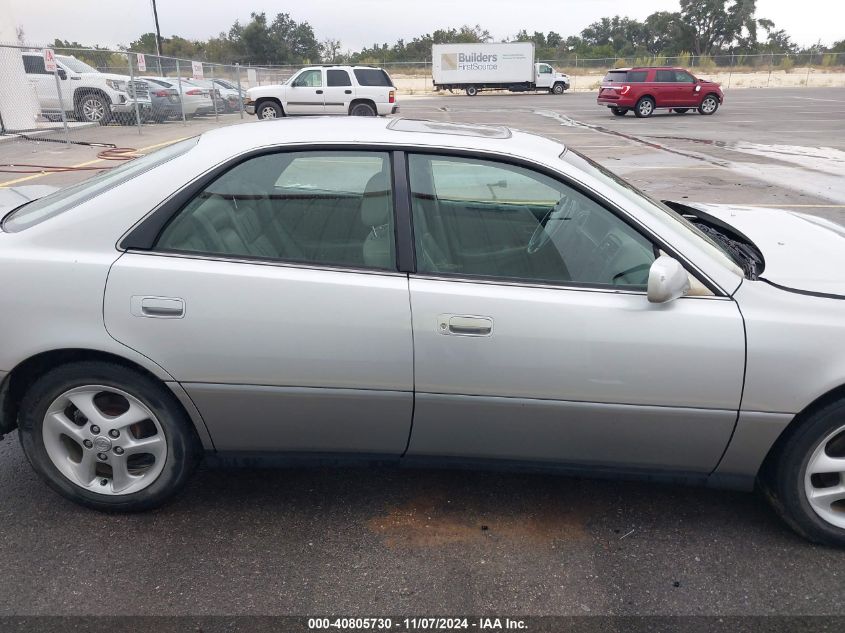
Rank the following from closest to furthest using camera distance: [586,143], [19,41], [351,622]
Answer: [351,622]
[586,143]
[19,41]

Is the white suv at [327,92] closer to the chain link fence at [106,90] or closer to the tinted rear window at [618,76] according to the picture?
the chain link fence at [106,90]

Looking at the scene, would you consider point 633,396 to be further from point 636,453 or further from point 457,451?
point 457,451

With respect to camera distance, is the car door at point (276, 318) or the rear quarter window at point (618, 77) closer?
the car door at point (276, 318)

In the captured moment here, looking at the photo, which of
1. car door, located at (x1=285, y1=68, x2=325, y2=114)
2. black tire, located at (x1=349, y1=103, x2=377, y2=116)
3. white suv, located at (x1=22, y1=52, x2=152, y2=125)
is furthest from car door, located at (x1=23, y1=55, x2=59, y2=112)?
black tire, located at (x1=349, y1=103, x2=377, y2=116)

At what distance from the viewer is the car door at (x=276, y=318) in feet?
8.21

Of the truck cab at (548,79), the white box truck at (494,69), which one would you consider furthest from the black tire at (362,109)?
the truck cab at (548,79)

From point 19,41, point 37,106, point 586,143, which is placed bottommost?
point 586,143

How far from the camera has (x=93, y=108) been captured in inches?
737

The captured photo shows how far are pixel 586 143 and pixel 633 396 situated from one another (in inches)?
585

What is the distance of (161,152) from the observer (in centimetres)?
304

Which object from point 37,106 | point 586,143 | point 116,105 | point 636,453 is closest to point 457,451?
point 636,453

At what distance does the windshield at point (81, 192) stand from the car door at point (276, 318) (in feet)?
1.22

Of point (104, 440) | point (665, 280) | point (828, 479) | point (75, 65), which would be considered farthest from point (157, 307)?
point (75, 65)

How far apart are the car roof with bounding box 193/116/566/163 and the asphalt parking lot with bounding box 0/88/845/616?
1.46 metres
